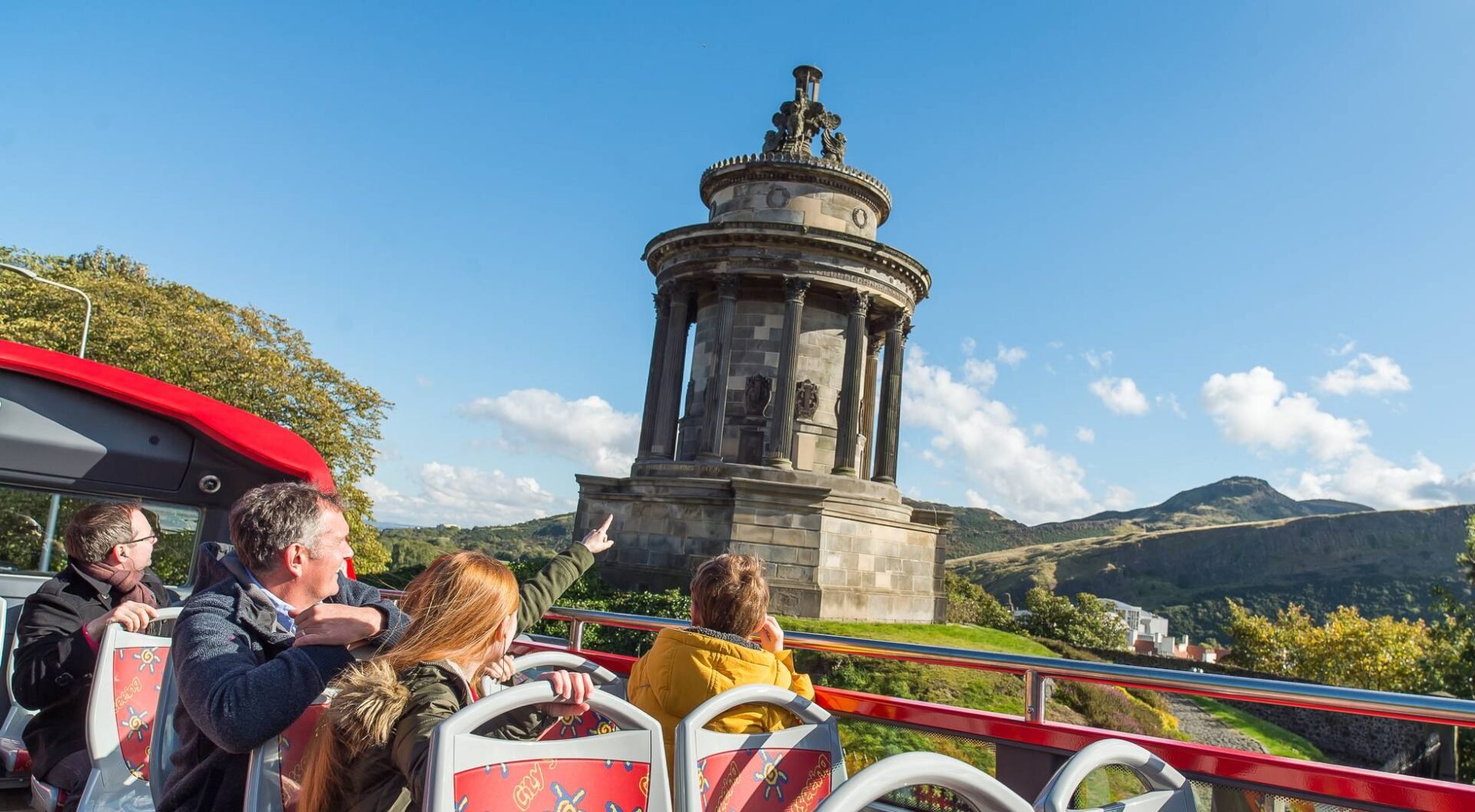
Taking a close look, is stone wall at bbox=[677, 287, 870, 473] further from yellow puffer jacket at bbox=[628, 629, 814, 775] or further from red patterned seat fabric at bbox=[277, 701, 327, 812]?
red patterned seat fabric at bbox=[277, 701, 327, 812]

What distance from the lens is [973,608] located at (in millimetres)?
34375

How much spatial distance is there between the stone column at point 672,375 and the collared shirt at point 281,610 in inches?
895

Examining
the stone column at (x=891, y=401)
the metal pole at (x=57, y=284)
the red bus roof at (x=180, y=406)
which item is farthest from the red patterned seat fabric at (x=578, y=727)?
the stone column at (x=891, y=401)

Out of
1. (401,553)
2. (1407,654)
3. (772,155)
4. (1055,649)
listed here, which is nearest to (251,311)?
(772,155)

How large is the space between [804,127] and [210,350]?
2067 centimetres

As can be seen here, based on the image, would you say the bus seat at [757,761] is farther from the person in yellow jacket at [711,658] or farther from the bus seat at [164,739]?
the bus seat at [164,739]

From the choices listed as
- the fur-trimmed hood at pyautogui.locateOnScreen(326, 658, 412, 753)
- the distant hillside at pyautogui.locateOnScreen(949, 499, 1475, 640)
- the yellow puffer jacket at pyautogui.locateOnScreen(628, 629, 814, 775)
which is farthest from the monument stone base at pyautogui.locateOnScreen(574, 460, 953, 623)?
the distant hillside at pyautogui.locateOnScreen(949, 499, 1475, 640)

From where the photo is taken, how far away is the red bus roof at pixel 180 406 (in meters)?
5.67

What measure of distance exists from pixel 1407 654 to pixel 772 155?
122ft

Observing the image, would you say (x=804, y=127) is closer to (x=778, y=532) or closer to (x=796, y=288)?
(x=796, y=288)

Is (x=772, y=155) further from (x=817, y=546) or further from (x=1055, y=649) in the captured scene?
(x=1055, y=649)

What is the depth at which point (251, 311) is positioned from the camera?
118 ft

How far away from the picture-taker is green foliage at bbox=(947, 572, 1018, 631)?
104ft

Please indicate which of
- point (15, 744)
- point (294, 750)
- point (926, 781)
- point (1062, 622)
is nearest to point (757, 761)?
point (926, 781)
